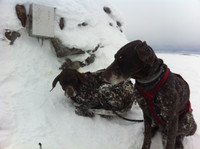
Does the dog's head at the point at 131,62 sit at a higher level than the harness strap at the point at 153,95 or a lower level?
higher

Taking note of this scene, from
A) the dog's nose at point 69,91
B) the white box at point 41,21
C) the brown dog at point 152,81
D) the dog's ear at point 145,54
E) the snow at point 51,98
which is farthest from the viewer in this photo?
the white box at point 41,21

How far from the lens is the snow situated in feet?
12.0

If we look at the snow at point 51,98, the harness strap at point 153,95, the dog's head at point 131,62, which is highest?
the dog's head at point 131,62

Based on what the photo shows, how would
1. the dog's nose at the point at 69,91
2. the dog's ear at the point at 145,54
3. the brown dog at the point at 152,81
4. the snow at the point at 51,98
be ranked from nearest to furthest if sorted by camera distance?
the dog's ear at the point at 145,54 < the brown dog at the point at 152,81 < the snow at the point at 51,98 < the dog's nose at the point at 69,91

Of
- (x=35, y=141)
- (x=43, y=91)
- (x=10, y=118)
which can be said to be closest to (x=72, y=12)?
(x=43, y=91)

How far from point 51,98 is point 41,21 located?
255cm

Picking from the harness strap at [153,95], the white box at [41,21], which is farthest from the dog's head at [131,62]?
the white box at [41,21]

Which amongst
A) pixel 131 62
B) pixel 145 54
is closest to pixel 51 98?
pixel 131 62

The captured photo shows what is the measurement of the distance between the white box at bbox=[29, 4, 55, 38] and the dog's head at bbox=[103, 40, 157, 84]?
144 inches

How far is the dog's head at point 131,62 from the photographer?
2.75 metres

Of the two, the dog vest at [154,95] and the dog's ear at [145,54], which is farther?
the dog vest at [154,95]

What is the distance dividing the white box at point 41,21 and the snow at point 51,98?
0.98ft

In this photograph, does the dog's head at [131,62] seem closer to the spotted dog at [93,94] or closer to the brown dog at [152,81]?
the brown dog at [152,81]

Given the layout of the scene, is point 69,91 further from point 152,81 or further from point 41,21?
point 41,21
